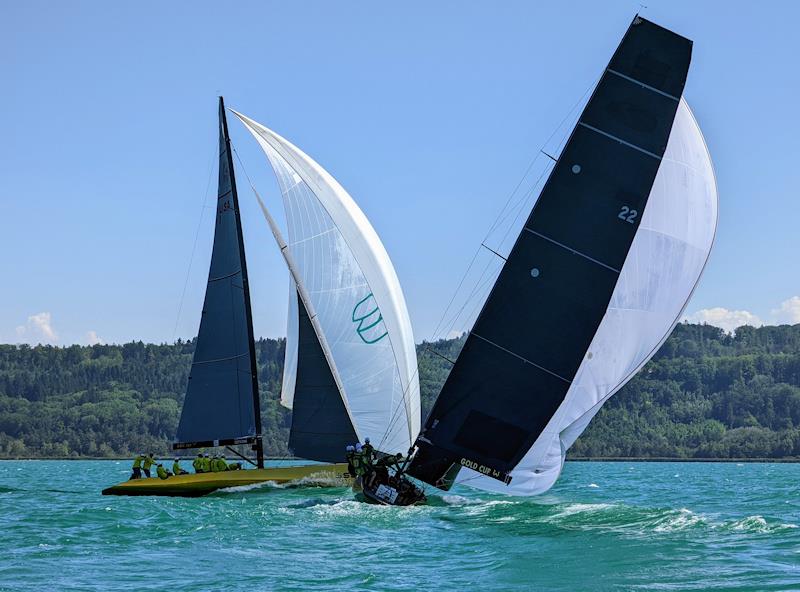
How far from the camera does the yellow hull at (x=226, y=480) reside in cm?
2764

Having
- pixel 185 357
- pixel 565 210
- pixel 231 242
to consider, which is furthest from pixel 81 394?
pixel 565 210

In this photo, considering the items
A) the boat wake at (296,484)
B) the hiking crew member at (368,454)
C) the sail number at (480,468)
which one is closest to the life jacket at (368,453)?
the hiking crew member at (368,454)

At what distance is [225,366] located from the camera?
29547 mm

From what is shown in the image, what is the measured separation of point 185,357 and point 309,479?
484ft

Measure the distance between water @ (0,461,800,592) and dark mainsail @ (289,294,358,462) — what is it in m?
2.52

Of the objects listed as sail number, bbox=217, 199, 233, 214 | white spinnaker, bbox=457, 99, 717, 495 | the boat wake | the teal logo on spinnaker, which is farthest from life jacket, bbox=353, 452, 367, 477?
sail number, bbox=217, 199, 233, 214

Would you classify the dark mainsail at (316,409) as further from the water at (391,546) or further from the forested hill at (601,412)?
the forested hill at (601,412)

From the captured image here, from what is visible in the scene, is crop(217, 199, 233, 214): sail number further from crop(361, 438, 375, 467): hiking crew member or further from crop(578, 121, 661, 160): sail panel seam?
crop(578, 121, 661, 160): sail panel seam

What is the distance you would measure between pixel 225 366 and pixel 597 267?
11.9 metres

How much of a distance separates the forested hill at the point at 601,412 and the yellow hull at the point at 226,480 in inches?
2998

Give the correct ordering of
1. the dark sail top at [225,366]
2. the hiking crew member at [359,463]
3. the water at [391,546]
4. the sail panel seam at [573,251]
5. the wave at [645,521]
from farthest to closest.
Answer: the dark sail top at [225,366], the hiking crew member at [359,463], the sail panel seam at [573,251], the wave at [645,521], the water at [391,546]

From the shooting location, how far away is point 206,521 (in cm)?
2238

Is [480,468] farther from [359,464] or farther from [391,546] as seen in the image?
[391,546]

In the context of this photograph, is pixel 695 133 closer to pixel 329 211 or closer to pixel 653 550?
pixel 653 550
